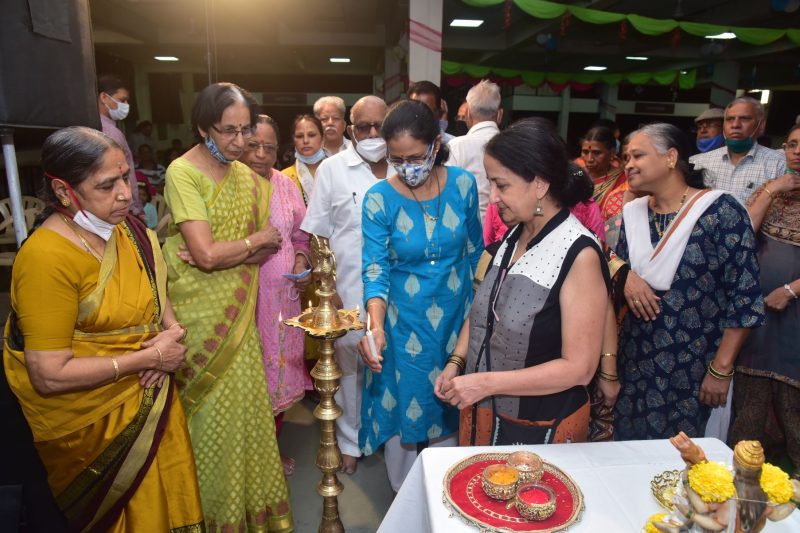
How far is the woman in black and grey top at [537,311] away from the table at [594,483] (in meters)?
0.16

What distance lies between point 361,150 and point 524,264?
50.9 inches

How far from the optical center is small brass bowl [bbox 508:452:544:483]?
122 centimetres

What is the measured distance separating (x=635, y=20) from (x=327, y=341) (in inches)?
311

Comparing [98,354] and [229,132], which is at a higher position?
[229,132]

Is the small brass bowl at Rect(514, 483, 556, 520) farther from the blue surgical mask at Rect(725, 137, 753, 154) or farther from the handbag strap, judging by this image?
the blue surgical mask at Rect(725, 137, 753, 154)

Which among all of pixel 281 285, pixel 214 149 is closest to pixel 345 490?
pixel 281 285

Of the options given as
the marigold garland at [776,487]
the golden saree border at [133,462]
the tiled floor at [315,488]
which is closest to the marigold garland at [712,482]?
the marigold garland at [776,487]

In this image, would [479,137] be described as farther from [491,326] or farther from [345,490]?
[345,490]

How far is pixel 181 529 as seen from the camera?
1.88 meters

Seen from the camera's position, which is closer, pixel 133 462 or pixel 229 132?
pixel 133 462

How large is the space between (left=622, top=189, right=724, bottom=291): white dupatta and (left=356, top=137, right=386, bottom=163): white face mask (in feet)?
4.04

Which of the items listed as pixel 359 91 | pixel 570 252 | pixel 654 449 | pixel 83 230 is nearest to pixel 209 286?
pixel 83 230

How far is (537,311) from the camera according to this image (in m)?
1.55

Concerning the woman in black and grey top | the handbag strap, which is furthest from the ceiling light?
the handbag strap
